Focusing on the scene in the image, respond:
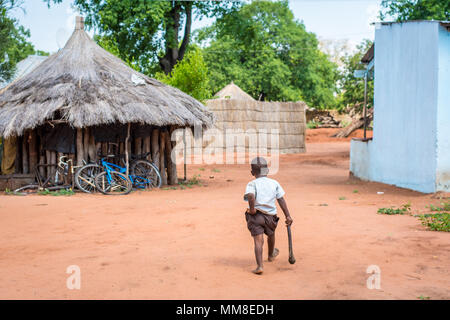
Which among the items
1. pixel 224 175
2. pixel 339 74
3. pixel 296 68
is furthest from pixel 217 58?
pixel 224 175

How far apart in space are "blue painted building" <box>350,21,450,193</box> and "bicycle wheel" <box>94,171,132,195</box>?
5812mm

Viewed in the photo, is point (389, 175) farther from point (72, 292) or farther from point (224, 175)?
point (72, 292)

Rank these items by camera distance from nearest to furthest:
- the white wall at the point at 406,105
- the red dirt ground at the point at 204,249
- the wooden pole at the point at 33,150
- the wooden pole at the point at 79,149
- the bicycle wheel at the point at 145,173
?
the red dirt ground at the point at 204,249, the white wall at the point at 406,105, the wooden pole at the point at 79,149, the bicycle wheel at the point at 145,173, the wooden pole at the point at 33,150

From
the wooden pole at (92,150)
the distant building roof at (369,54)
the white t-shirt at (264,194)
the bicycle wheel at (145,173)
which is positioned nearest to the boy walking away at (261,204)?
the white t-shirt at (264,194)

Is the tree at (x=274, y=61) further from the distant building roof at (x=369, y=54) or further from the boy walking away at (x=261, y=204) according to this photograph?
the boy walking away at (x=261, y=204)

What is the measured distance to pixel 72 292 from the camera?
4168 millimetres

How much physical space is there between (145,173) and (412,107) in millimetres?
6175

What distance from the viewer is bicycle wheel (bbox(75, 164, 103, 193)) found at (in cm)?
1105

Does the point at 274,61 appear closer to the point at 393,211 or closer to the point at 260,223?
the point at 393,211

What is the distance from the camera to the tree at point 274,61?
31.7m

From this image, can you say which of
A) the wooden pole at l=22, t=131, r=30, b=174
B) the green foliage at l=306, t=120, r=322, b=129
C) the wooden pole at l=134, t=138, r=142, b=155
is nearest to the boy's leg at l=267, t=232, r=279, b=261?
the wooden pole at l=134, t=138, r=142, b=155

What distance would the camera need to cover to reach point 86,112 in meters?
10.7

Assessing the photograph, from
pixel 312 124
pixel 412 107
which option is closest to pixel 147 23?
pixel 412 107

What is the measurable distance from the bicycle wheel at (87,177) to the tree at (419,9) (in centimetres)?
1365
